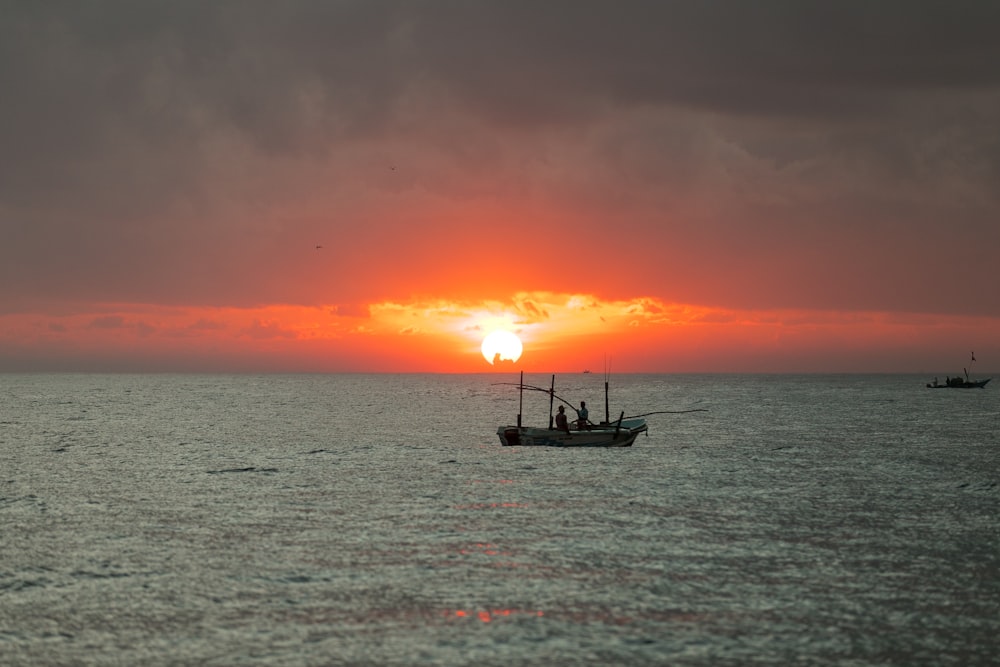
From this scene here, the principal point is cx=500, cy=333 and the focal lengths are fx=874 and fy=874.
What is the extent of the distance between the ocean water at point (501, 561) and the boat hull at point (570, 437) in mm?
3519

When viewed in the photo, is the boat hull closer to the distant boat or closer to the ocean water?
the distant boat

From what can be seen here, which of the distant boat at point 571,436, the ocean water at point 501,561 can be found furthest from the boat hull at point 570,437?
the ocean water at point 501,561

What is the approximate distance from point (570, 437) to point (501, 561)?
41.5 metres

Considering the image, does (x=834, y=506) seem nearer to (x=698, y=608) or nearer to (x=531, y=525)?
(x=531, y=525)

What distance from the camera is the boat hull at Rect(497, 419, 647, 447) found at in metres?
72.9

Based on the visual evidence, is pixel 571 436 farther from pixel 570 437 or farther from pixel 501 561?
pixel 501 561

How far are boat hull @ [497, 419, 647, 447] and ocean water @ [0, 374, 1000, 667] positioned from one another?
11.5 ft

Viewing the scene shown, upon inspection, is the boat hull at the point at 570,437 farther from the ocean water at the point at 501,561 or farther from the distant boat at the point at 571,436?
the ocean water at the point at 501,561

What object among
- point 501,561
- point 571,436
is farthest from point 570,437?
point 501,561

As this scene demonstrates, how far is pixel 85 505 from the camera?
150 feet

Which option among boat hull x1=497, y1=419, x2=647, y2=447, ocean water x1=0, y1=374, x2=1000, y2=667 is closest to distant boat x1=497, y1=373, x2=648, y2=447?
boat hull x1=497, y1=419, x2=647, y2=447

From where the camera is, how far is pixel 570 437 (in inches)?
2859

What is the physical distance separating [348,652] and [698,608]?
10.3 meters

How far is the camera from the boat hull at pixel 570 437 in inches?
2869
